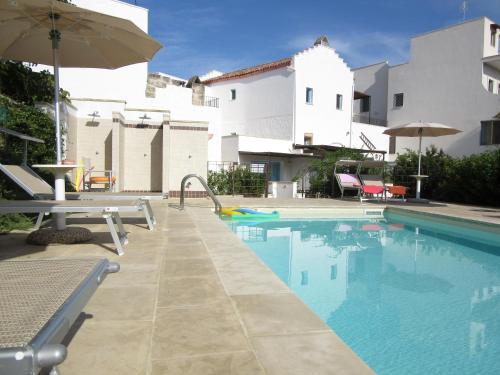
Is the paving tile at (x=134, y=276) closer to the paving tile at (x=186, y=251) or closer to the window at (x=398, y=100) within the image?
the paving tile at (x=186, y=251)

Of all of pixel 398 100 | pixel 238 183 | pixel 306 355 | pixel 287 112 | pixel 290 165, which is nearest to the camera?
pixel 306 355

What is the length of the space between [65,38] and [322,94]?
2226 centimetres

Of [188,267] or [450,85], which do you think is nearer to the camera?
[188,267]

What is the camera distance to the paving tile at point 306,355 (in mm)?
2008

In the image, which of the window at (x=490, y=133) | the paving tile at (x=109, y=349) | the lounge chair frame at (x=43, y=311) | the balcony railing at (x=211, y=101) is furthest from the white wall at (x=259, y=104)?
the lounge chair frame at (x=43, y=311)

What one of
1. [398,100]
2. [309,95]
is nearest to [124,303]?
[309,95]

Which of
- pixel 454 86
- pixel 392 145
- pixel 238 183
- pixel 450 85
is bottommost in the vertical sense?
pixel 238 183

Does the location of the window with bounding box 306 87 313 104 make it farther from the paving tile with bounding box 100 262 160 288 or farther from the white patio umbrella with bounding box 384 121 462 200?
the paving tile with bounding box 100 262 160 288

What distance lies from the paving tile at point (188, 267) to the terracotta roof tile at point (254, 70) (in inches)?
873

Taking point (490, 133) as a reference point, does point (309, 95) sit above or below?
above

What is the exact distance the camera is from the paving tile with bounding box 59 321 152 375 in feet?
6.41

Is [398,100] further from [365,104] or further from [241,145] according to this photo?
[241,145]

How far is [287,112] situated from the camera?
2472cm

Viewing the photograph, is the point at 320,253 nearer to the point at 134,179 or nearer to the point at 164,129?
the point at 164,129
